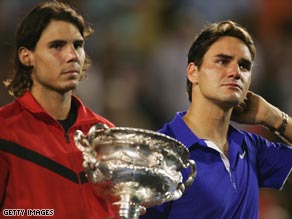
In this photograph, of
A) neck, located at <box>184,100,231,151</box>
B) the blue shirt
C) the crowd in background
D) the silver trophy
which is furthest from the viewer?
the crowd in background

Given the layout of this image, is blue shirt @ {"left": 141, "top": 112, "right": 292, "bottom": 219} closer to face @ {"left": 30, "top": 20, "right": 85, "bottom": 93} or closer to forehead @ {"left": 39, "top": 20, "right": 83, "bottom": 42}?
face @ {"left": 30, "top": 20, "right": 85, "bottom": 93}

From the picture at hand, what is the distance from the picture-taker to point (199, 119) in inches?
186

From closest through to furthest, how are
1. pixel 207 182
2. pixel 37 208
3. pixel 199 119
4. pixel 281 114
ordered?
1. pixel 37 208
2. pixel 207 182
3. pixel 199 119
4. pixel 281 114

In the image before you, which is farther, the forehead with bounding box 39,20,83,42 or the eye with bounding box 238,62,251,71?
the eye with bounding box 238,62,251,71

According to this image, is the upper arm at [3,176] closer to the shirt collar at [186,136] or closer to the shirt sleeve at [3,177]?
the shirt sleeve at [3,177]

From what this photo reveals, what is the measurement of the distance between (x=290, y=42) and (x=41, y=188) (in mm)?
5019

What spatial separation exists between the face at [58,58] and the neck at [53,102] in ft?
0.09

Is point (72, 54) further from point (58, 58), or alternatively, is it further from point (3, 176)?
point (3, 176)

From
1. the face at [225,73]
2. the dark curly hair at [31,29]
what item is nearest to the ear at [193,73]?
the face at [225,73]

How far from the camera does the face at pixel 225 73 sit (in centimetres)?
→ 464

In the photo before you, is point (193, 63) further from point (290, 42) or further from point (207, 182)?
point (290, 42)

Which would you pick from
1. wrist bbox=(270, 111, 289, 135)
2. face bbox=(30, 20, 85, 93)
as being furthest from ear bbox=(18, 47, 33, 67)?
wrist bbox=(270, 111, 289, 135)

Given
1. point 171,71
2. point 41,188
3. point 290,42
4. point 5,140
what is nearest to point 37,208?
point 41,188

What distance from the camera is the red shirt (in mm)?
4070
